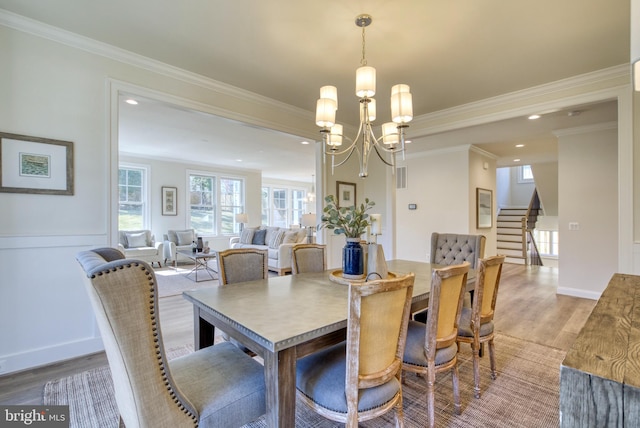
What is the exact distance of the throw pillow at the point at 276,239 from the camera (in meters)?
6.75

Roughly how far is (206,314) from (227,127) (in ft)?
12.8

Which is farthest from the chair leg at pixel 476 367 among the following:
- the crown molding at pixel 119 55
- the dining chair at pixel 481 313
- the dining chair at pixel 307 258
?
the crown molding at pixel 119 55

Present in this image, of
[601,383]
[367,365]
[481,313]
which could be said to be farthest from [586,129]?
[601,383]

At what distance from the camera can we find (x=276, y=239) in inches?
270

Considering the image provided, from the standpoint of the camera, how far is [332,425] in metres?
1.76

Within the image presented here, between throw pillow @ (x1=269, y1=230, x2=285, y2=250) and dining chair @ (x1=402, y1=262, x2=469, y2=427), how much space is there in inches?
202

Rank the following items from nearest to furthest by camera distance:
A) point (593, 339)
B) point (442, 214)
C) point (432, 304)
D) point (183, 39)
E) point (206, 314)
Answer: point (593, 339), point (432, 304), point (206, 314), point (183, 39), point (442, 214)

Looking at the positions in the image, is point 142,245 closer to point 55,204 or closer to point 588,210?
point 55,204

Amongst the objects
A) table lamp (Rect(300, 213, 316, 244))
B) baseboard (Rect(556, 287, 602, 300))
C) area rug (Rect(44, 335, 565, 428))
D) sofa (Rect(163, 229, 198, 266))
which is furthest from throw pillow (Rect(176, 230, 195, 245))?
baseboard (Rect(556, 287, 602, 300))

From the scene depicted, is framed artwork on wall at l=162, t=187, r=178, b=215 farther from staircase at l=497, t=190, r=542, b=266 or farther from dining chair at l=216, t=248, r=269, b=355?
staircase at l=497, t=190, r=542, b=266

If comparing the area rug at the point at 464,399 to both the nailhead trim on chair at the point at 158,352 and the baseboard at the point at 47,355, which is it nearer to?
the baseboard at the point at 47,355

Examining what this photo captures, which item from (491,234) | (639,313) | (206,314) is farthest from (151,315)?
(491,234)

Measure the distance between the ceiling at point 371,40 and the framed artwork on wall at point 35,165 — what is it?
0.92 metres

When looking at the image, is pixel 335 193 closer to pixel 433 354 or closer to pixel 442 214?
pixel 442 214
